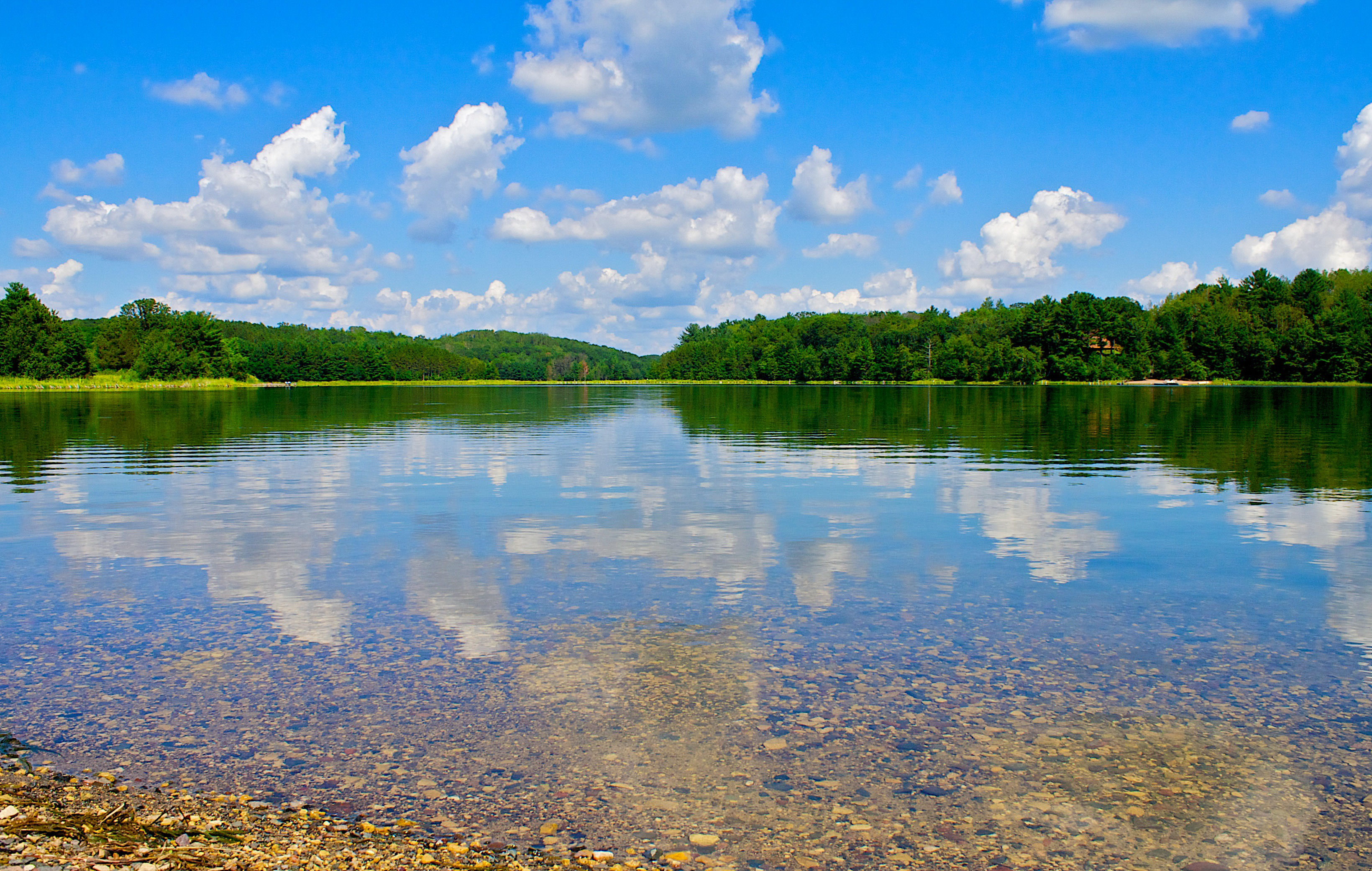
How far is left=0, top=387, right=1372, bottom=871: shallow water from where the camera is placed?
5797mm

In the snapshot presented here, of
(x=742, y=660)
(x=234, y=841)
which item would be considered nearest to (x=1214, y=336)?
(x=742, y=660)

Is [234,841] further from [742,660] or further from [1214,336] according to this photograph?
[1214,336]

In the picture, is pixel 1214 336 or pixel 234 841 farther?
pixel 1214 336

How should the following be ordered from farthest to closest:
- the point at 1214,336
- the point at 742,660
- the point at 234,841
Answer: the point at 1214,336 → the point at 742,660 → the point at 234,841

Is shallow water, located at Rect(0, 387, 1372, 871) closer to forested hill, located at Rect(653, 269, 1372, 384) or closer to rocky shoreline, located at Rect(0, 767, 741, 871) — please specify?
rocky shoreline, located at Rect(0, 767, 741, 871)

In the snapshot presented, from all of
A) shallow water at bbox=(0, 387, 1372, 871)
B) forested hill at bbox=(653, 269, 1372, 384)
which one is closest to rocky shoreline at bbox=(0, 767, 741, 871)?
shallow water at bbox=(0, 387, 1372, 871)

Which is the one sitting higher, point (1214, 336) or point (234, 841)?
point (1214, 336)

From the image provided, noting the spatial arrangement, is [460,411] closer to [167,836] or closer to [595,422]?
[595,422]

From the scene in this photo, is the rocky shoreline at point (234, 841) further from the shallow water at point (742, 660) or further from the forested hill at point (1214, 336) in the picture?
the forested hill at point (1214, 336)

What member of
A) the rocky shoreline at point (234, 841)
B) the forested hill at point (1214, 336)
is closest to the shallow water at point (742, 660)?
the rocky shoreline at point (234, 841)

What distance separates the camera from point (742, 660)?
8.65 m

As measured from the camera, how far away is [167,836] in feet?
17.5

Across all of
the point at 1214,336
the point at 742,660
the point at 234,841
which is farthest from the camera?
the point at 1214,336

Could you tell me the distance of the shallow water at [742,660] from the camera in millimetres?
5797
